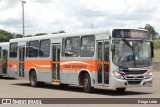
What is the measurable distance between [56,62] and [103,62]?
4422 mm

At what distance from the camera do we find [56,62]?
22.8m

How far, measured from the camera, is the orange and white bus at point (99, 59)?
18547 mm

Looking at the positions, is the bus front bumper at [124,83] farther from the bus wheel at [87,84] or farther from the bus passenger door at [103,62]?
the bus wheel at [87,84]

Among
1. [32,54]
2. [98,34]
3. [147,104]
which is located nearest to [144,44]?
[98,34]

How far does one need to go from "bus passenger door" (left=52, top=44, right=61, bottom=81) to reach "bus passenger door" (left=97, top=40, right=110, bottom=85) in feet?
12.4

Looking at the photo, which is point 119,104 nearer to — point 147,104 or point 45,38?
point 147,104

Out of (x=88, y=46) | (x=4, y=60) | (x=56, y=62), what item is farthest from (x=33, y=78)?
(x=4, y=60)

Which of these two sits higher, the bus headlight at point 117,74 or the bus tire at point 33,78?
the bus headlight at point 117,74

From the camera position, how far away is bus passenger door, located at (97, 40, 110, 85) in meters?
18.8

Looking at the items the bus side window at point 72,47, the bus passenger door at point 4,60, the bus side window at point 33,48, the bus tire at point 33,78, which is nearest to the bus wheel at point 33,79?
the bus tire at point 33,78

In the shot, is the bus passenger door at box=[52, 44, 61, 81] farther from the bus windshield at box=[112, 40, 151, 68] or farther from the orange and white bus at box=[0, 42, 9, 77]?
the orange and white bus at box=[0, 42, 9, 77]

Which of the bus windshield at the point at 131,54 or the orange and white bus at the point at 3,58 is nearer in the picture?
the bus windshield at the point at 131,54

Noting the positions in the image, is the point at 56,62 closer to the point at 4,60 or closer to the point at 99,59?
the point at 99,59

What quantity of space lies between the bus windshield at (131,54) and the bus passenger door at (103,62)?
46 centimetres
